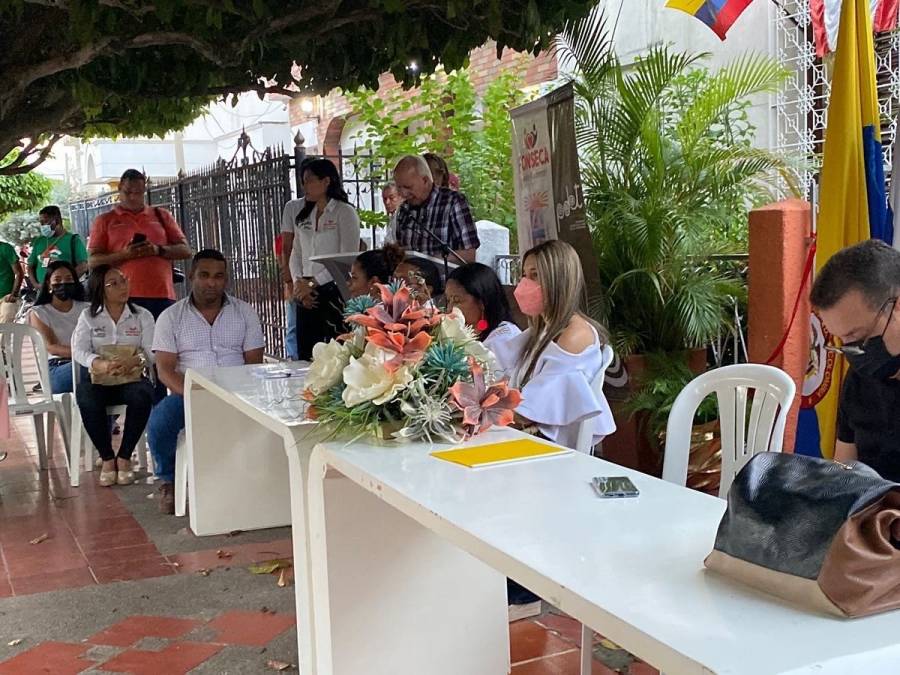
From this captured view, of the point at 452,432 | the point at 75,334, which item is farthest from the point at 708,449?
A: the point at 75,334

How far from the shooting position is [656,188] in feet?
18.4

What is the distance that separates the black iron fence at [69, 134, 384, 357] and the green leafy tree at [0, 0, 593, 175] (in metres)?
2.93

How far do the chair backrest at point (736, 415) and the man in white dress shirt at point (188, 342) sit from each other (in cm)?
312

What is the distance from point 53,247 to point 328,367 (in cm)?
674

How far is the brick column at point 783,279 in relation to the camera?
15.4 feet

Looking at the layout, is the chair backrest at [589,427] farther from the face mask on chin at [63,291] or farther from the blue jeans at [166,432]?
the face mask on chin at [63,291]

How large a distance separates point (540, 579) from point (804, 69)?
22.7 feet

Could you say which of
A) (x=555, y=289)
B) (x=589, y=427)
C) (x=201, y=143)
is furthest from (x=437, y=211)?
(x=201, y=143)

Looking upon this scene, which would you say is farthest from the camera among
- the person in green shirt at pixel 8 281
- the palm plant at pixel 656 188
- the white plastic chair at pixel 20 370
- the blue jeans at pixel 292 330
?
the person in green shirt at pixel 8 281

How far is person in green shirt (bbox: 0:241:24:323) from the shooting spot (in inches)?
376

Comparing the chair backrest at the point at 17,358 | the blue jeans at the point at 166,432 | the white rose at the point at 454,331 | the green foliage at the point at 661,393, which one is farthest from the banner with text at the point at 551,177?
the chair backrest at the point at 17,358

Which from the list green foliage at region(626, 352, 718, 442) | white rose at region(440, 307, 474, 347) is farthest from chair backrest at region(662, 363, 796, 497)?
green foliage at region(626, 352, 718, 442)

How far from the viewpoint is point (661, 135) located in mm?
5793

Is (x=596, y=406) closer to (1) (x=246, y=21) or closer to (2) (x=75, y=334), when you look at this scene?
(1) (x=246, y=21)
